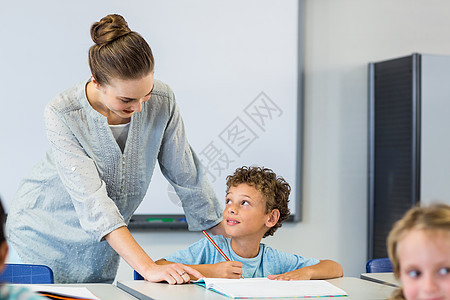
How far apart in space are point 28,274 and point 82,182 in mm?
290

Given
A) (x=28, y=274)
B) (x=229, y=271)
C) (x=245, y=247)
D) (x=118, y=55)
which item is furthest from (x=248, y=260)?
(x=118, y=55)

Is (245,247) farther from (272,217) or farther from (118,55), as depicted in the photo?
(118,55)

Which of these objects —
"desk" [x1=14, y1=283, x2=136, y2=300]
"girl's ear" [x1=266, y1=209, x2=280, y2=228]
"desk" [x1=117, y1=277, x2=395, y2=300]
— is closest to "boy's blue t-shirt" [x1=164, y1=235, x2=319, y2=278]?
"girl's ear" [x1=266, y1=209, x2=280, y2=228]

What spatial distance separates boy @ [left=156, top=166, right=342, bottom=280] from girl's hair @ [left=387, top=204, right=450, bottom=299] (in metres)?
0.69

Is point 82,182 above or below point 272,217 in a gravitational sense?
above

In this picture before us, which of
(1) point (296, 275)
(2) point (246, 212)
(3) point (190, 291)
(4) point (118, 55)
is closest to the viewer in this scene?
(3) point (190, 291)

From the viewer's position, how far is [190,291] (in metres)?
1.56

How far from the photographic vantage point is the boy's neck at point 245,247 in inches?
82.1

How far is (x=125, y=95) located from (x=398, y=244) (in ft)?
2.84

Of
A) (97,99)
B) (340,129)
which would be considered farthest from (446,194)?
(97,99)

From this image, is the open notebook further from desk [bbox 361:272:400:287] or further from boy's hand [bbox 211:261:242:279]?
desk [bbox 361:272:400:287]

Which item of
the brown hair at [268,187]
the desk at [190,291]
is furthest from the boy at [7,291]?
the brown hair at [268,187]

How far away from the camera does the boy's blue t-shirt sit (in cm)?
204

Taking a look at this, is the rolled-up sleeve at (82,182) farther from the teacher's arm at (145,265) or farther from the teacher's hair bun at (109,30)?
the teacher's hair bun at (109,30)
